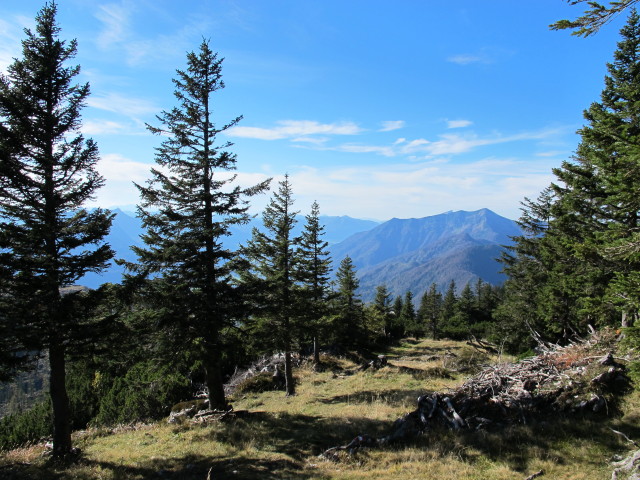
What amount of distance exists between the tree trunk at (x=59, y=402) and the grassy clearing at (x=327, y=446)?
61 centimetres

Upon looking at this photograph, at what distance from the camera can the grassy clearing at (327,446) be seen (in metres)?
8.34

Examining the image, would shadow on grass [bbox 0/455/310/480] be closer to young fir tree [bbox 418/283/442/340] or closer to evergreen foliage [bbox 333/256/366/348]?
evergreen foliage [bbox 333/256/366/348]

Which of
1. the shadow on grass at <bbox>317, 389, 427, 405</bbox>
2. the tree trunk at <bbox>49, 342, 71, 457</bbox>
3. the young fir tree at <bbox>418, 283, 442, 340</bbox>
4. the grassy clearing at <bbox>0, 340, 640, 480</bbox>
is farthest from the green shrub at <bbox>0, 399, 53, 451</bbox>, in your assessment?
the young fir tree at <bbox>418, 283, 442, 340</bbox>

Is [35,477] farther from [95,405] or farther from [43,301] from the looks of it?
[95,405]

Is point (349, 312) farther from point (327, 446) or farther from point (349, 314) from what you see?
point (327, 446)

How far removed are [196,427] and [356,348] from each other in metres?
26.4

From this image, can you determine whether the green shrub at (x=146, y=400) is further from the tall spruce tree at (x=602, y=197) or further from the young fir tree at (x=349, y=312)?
the tall spruce tree at (x=602, y=197)

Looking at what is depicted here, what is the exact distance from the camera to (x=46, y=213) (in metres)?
11.4

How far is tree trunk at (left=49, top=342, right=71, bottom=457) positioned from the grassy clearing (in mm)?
614

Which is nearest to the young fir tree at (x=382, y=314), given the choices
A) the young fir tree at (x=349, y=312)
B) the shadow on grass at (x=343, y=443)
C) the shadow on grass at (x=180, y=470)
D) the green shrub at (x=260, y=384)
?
the young fir tree at (x=349, y=312)

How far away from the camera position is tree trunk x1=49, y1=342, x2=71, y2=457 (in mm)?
11586

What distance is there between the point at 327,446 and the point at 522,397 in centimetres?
636

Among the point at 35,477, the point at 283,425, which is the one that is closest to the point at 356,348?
the point at 283,425

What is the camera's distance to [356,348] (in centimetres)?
3844
